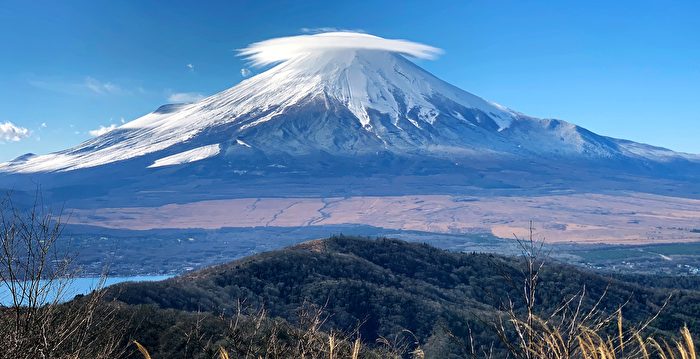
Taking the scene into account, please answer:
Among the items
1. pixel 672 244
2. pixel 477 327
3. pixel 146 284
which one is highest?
pixel 146 284

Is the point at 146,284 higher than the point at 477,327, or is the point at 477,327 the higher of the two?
the point at 146,284

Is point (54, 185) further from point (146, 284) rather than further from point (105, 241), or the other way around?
point (146, 284)

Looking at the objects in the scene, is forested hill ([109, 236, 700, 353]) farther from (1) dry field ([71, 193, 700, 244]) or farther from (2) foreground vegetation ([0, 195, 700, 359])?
(1) dry field ([71, 193, 700, 244])

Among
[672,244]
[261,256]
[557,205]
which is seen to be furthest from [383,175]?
[261,256]

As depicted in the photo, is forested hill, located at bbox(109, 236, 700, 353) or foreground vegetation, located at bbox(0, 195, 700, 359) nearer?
foreground vegetation, located at bbox(0, 195, 700, 359)

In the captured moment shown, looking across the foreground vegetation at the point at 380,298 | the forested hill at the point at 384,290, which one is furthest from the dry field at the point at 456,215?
the foreground vegetation at the point at 380,298

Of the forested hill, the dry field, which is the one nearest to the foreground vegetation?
the forested hill

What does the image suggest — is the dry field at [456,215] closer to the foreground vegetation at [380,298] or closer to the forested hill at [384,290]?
the forested hill at [384,290]

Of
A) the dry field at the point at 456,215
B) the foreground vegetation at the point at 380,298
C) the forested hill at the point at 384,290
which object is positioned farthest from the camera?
the dry field at the point at 456,215
